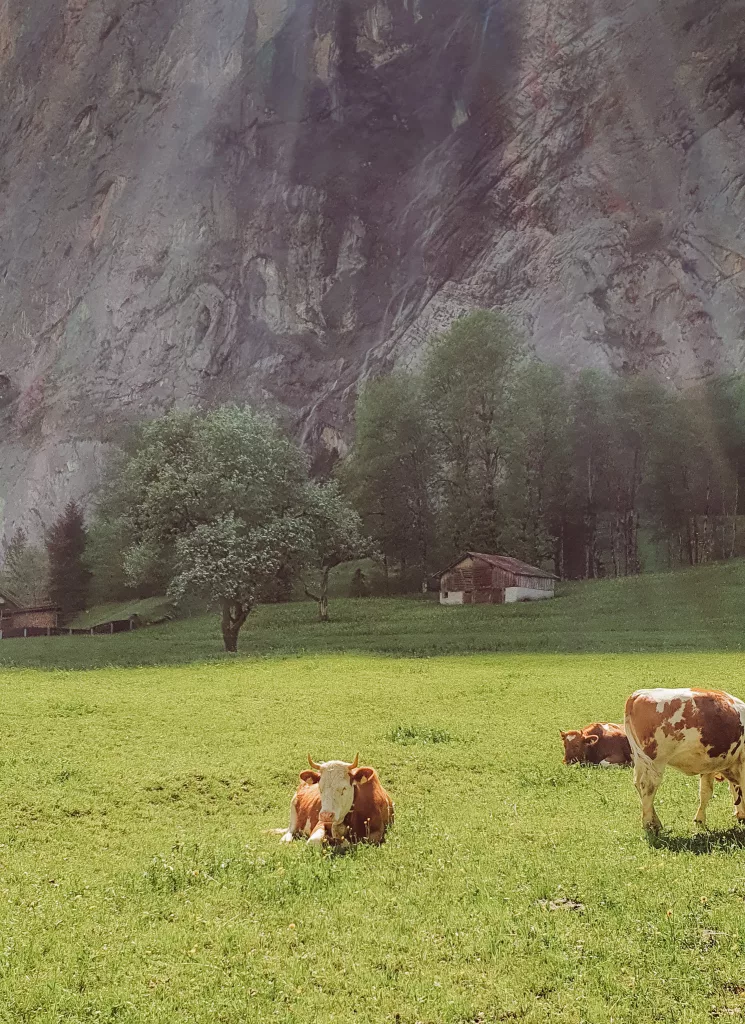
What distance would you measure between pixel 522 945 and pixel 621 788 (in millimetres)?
7930

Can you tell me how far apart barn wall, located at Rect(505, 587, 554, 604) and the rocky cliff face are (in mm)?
50431

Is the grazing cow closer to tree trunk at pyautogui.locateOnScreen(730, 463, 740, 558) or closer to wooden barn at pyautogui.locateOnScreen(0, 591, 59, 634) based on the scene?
tree trunk at pyautogui.locateOnScreen(730, 463, 740, 558)

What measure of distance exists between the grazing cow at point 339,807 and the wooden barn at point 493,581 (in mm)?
56389

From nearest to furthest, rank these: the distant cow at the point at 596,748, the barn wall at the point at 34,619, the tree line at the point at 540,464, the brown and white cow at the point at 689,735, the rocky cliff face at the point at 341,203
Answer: the brown and white cow at the point at 689,735
the distant cow at the point at 596,748
the tree line at the point at 540,464
the barn wall at the point at 34,619
the rocky cliff face at the point at 341,203

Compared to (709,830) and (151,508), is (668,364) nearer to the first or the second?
(151,508)

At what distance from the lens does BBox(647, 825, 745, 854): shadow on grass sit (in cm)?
973

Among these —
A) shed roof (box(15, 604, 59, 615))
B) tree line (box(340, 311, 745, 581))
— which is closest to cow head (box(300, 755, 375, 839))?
tree line (box(340, 311, 745, 581))

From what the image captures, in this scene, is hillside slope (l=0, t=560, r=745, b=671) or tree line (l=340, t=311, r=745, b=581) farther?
tree line (l=340, t=311, r=745, b=581)

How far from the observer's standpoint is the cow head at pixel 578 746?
1662 cm

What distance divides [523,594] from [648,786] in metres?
58.8

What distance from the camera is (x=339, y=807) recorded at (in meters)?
10.6

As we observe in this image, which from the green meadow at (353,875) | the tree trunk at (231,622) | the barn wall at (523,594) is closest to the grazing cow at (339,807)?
the green meadow at (353,875)

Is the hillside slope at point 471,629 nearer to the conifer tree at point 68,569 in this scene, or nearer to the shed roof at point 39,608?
the shed roof at point 39,608

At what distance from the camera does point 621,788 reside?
1431 cm
